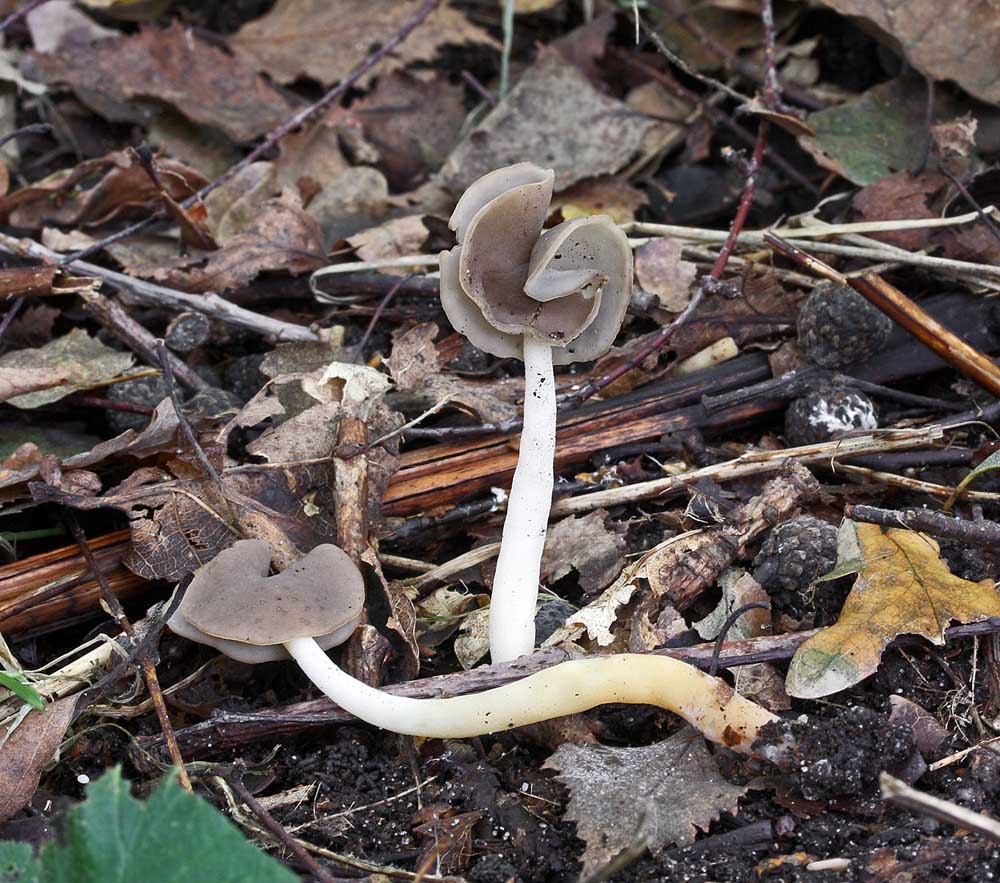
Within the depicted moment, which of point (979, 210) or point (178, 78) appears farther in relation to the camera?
point (178, 78)

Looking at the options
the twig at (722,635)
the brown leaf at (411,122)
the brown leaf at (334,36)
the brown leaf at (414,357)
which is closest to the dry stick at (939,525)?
the twig at (722,635)

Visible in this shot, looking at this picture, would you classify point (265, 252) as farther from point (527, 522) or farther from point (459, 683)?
point (459, 683)

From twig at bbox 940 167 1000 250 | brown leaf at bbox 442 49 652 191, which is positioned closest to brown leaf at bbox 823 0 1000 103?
twig at bbox 940 167 1000 250

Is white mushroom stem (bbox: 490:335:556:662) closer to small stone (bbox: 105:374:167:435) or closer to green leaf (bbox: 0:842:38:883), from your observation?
green leaf (bbox: 0:842:38:883)

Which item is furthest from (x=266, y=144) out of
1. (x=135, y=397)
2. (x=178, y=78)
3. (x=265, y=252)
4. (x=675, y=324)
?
(x=675, y=324)

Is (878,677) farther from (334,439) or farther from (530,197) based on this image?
(334,439)

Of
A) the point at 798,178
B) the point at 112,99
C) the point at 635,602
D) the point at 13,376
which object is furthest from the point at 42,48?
the point at 635,602

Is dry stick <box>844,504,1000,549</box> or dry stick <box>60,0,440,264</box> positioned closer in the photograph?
dry stick <box>844,504,1000,549</box>
